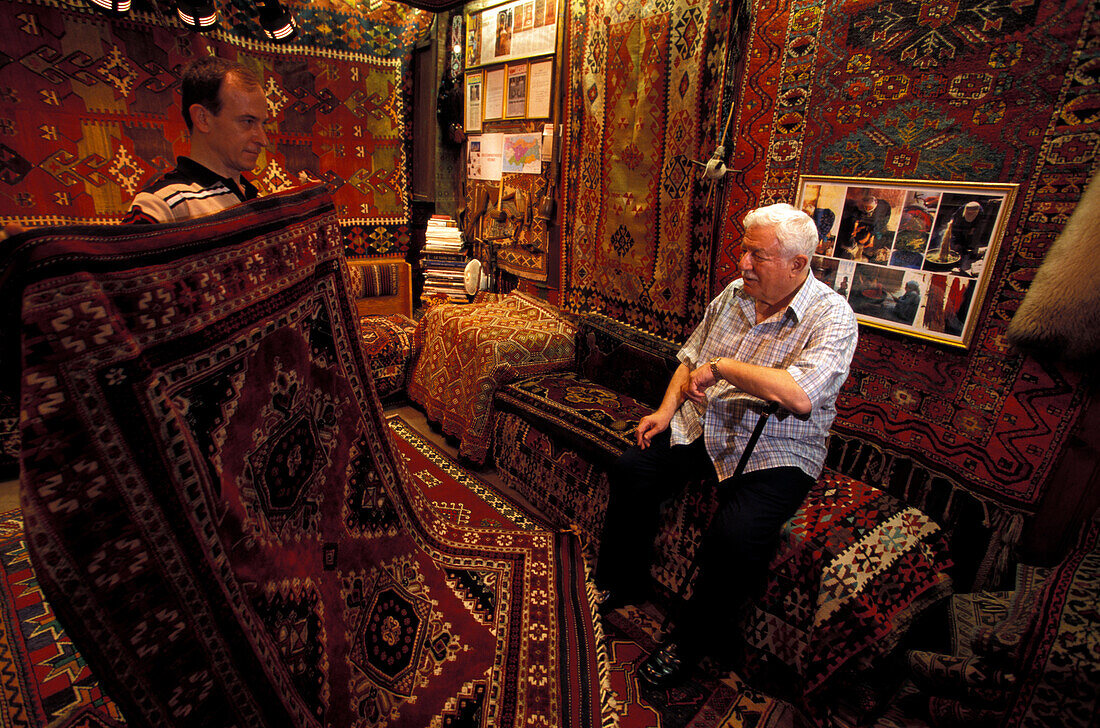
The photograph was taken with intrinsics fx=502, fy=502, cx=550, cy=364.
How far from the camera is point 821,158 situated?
2369 mm

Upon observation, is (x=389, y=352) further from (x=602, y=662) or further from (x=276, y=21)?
(x=602, y=662)

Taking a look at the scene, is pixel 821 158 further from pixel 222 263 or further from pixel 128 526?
pixel 128 526

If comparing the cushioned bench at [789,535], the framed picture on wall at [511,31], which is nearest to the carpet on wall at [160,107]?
the framed picture on wall at [511,31]

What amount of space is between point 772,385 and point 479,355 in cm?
200

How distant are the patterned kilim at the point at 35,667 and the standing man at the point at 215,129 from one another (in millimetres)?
1580

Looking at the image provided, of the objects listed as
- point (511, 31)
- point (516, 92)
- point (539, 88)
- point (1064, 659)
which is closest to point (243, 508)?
point (1064, 659)

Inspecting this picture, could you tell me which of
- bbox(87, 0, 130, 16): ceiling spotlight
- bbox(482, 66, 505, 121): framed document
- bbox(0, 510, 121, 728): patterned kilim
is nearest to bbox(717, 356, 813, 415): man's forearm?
bbox(0, 510, 121, 728): patterned kilim

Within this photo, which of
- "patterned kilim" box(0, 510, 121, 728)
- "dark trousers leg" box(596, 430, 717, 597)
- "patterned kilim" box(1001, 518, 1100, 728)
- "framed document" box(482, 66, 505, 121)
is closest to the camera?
"patterned kilim" box(1001, 518, 1100, 728)

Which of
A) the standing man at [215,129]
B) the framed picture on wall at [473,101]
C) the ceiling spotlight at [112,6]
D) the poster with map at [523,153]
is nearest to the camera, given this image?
the standing man at [215,129]

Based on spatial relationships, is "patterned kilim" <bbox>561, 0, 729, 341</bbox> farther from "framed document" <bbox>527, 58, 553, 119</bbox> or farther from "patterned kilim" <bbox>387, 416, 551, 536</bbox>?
"patterned kilim" <bbox>387, 416, 551, 536</bbox>

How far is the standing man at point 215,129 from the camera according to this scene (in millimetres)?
1807

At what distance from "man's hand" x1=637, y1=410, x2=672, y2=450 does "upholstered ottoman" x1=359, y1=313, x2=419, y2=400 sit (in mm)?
2428

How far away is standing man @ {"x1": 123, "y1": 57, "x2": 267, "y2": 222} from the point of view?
5.93 ft

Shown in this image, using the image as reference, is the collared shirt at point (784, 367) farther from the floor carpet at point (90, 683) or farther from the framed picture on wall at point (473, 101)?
the framed picture on wall at point (473, 101)
